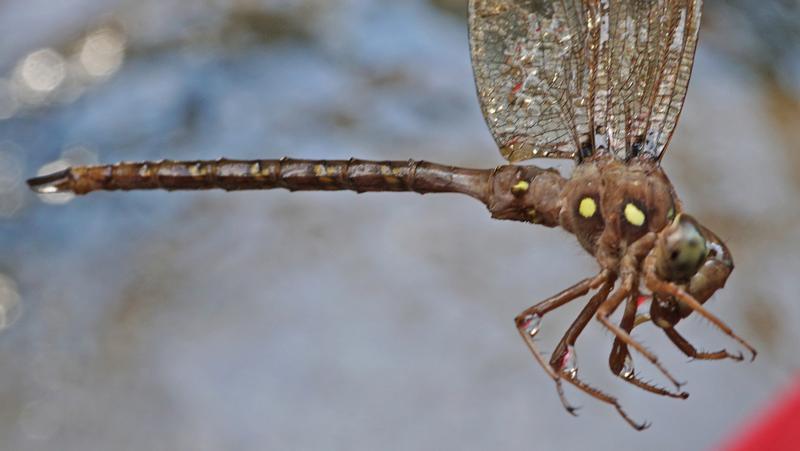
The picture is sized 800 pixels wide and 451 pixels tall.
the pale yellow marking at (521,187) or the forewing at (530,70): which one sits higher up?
the forewing at (530,70)

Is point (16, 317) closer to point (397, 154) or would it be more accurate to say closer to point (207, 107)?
point (207, 107)

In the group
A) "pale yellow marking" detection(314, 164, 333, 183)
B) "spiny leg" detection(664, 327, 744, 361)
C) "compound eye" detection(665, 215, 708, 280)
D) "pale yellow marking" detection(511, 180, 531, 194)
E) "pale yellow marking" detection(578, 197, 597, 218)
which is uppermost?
"pale yellow marking" detection(314, 164, 333, 183)

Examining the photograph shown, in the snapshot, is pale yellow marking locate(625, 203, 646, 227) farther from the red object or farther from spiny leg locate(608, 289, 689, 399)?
the red object

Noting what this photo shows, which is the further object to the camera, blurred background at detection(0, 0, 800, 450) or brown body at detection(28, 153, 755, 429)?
blurred background at detection(0, 0, 800, 450)

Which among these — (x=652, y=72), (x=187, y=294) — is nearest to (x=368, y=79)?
(x=187, y=294)

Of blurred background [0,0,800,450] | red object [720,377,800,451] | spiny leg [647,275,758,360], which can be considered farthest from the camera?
blurred background [0,0,800,450]

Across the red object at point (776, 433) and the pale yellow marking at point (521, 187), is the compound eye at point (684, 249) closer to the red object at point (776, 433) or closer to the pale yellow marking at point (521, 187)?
the pale yellow marking at point (521, 187)

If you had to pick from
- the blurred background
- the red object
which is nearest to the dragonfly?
the red object

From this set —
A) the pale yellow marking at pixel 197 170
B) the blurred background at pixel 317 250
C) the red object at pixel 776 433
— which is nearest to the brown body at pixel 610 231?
the pale yellow marking at pixel 197 170

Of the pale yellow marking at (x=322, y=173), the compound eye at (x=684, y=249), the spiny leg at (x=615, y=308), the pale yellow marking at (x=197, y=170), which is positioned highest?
the pale yellow marking at (x=197, y=170)
